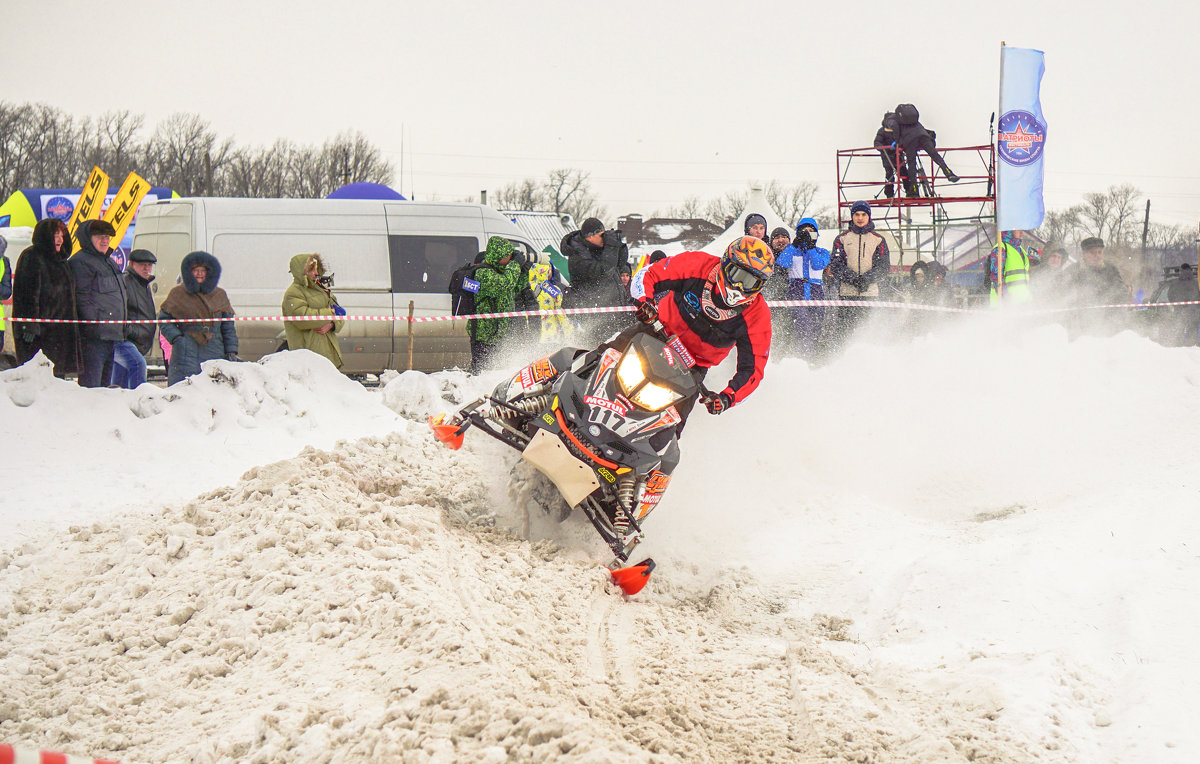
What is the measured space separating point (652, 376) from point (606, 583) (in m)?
1.26

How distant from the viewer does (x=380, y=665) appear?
3.76 m

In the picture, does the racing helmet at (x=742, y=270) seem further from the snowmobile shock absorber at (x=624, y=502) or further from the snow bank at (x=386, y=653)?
the snow bank at (x=386, y=653)

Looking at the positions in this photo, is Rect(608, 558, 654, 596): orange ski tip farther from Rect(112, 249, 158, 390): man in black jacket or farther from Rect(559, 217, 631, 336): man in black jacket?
Rect(112, 249, 158, 390): man in black jacket

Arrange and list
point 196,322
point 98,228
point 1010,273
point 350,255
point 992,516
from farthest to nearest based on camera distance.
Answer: point 350,255
point 1010,273
point 196,322
point 98,228
point 992,516

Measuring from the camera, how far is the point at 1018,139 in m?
12.8

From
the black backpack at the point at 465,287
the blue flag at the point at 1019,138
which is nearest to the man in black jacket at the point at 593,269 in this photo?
the black backpack at the point at 465,287

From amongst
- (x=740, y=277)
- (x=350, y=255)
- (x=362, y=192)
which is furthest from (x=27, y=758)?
(x=362, y=192)

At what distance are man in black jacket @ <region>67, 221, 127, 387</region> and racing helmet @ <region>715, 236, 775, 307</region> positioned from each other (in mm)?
5725

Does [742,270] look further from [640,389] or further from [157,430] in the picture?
[157,430]

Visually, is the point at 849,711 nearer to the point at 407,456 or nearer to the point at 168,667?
the point at 168,667

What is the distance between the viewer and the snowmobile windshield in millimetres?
5780

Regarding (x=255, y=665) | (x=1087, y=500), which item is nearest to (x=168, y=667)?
(x=255, y=665)

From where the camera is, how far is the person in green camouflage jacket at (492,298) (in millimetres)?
11016

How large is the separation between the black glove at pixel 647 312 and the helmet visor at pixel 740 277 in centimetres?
51
